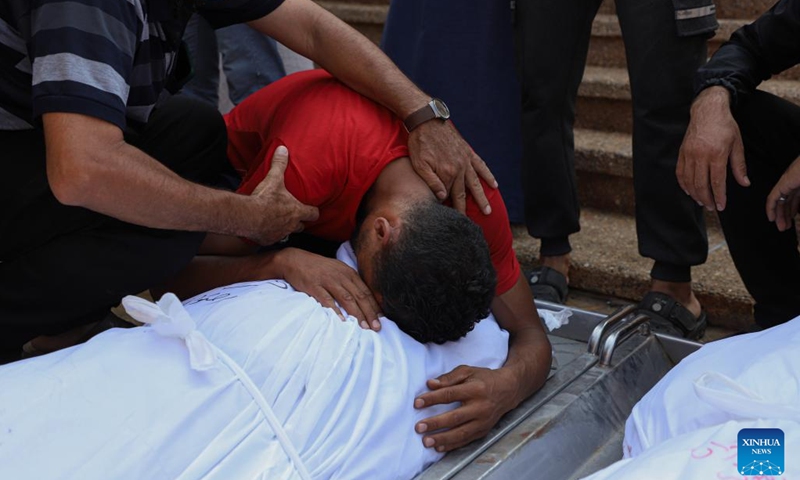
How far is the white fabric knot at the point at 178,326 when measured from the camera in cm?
145

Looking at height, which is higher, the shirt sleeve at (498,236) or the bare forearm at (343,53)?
the bare forearm at (343,53)

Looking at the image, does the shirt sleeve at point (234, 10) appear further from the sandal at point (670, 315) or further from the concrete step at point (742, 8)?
the concrete step at point (742, 8)

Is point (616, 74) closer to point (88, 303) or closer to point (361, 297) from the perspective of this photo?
point (361, 297)

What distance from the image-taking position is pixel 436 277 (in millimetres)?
1620

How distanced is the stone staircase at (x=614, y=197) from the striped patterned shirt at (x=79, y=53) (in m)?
1.54

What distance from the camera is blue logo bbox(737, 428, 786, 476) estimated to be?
1.21 metres

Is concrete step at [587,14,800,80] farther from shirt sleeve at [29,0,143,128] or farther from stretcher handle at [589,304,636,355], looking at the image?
shirt sleeve at [29,0,143,128]

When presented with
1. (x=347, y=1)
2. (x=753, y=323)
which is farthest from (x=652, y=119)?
(x=347, y=1)

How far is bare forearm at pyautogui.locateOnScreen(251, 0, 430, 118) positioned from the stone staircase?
104 centimetres

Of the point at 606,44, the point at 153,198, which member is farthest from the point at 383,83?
the point at 606,44

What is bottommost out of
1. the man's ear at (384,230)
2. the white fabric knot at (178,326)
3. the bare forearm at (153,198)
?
the white fabric knot at (178,326)

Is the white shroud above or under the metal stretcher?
above

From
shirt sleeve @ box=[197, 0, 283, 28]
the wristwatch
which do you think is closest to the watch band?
the wristwatch

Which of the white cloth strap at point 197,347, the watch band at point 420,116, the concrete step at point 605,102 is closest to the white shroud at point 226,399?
the white cloth strap at point 197,347
